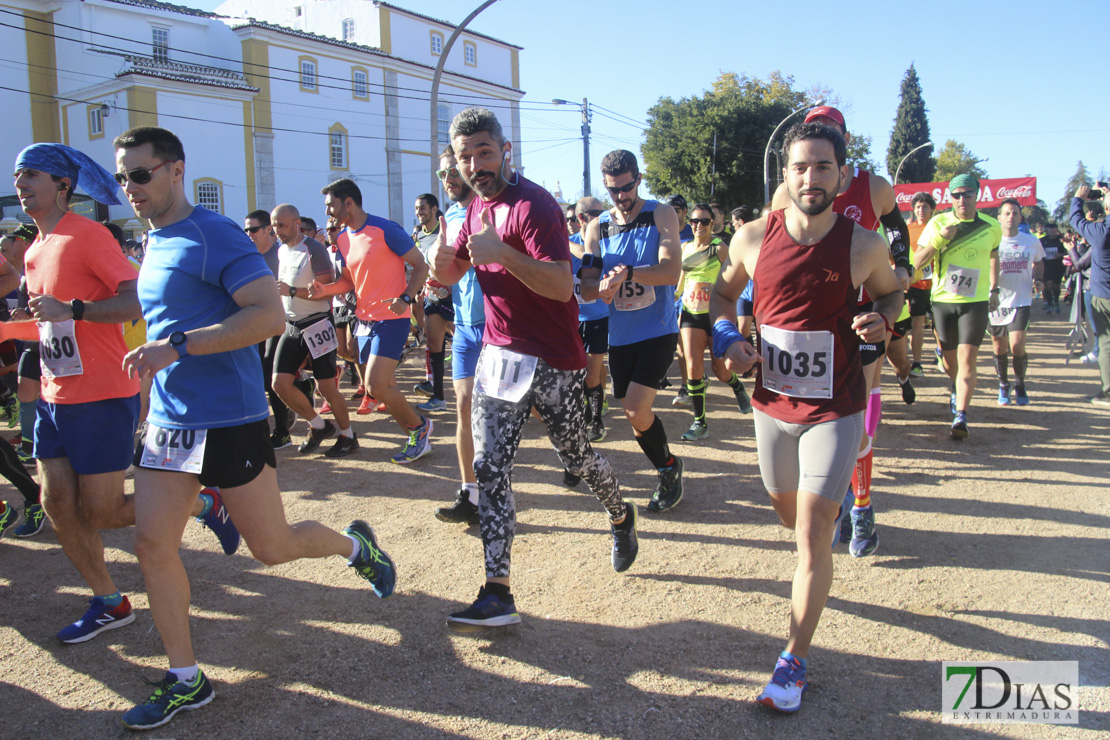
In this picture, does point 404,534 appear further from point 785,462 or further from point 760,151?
point 760,151

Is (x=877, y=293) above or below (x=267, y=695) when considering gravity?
above

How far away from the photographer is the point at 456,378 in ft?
15.4

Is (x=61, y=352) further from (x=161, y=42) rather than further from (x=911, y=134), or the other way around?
(x=911, y=134)

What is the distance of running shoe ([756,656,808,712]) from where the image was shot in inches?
103

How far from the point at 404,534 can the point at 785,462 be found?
8.56ft

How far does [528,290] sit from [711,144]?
42097 mm

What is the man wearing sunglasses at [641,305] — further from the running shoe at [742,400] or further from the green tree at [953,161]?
the green tree at [953,161]

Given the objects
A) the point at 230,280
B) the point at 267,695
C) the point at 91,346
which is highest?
the point at 230,280

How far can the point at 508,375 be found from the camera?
3.27m

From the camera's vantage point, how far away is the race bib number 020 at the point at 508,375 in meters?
3.24

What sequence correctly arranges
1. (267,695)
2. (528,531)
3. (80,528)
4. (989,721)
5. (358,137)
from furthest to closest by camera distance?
(358,137) → (528,531) → (80,528) → (267,695) → (989,721)

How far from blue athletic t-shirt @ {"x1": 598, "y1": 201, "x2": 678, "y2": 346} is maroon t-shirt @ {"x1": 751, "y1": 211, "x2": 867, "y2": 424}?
1.99 m

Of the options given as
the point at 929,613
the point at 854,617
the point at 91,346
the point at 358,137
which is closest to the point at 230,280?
the point at 91,346

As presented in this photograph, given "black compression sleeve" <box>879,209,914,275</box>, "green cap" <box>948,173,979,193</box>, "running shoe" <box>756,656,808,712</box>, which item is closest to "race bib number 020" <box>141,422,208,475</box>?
"running shoe" <box>756,656,808,712</box>
